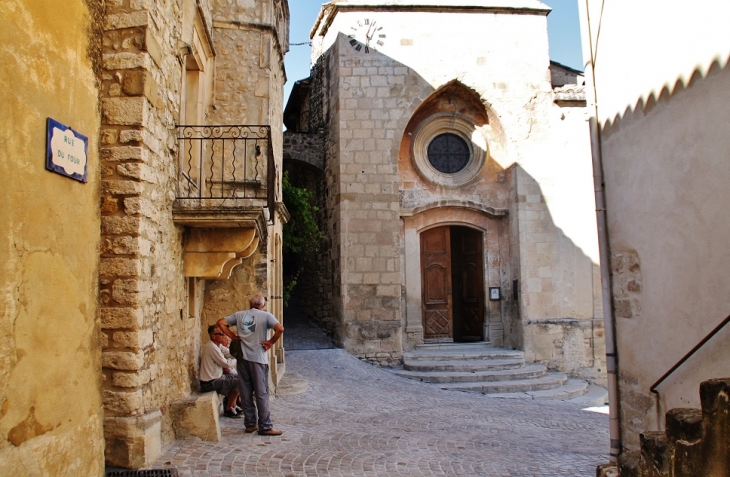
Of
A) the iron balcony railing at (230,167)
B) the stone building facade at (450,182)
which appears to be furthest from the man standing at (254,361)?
the stone building facade at (450,182)

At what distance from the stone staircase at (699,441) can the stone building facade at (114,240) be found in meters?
3.73

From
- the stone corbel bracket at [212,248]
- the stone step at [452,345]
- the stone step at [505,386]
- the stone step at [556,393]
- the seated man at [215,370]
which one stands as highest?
the stone corbel bracket at [212,248]

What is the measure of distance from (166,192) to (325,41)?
10.0 m

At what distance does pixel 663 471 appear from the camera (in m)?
3.42

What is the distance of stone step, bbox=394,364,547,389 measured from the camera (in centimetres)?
1138

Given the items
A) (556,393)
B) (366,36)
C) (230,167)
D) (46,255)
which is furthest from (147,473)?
(366,36)

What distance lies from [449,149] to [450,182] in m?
0.89

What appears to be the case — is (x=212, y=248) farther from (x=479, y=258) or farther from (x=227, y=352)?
(x=479, y=258)

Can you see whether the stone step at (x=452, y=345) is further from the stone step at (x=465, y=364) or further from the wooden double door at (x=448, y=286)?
the stone step at (x=465, y=364)

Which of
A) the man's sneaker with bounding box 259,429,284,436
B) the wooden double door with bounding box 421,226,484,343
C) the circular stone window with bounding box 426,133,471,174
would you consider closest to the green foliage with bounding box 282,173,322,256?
the wooden double door with bounding box 421,226,484,343

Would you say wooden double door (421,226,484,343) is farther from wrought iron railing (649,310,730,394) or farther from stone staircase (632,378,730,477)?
stone staircase (632,378,730,477)

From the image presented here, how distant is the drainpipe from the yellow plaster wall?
187 inches

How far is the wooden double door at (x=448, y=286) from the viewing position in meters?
13.9

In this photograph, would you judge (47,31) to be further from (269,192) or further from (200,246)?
(269,192)
